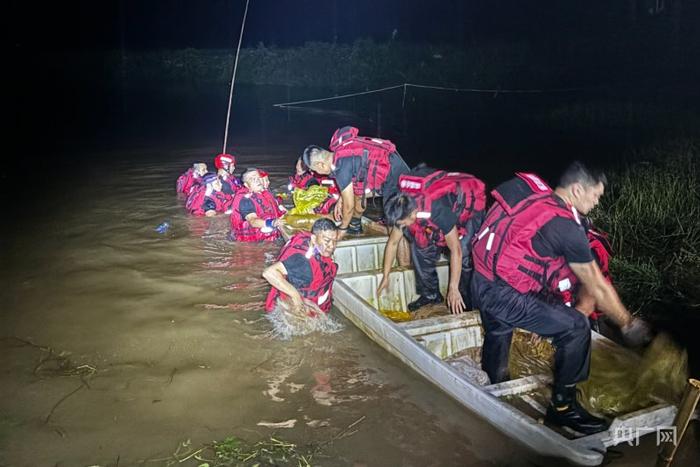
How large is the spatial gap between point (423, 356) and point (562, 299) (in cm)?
109

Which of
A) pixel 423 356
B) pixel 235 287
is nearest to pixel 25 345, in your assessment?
pixel 235 287

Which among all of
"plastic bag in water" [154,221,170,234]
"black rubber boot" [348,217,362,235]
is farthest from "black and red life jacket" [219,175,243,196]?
"black rubber boot" [348,217,362,235]

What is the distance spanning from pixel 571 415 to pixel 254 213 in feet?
18.5

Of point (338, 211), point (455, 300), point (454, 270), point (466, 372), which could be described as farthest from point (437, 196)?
point (338, 211)

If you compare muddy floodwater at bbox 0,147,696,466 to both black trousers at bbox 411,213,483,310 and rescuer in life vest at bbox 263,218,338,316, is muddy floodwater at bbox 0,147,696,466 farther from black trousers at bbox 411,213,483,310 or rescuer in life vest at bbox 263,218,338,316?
black trousers at bbox 411,213,483,310

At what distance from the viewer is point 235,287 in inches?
278

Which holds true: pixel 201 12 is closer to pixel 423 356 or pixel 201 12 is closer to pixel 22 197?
pixel 22 197

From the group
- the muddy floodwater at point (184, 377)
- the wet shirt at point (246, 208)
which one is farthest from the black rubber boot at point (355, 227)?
the wet shirt at point (246, 208)

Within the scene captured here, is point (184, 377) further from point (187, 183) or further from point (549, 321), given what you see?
point (187, 183)

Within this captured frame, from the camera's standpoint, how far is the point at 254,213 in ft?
28.5

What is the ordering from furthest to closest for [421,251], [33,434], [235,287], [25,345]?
[235,287] → [421,251] → [25,345] → [33,434]

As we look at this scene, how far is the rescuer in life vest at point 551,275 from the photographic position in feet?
12.3

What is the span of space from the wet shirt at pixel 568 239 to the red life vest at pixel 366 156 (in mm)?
3262

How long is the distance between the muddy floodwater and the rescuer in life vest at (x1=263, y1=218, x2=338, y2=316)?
0.40 metres
